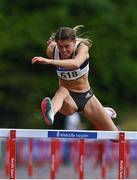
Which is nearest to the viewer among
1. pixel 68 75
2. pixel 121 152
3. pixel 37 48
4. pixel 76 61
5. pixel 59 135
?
pixel 59 135

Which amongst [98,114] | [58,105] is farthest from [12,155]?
[98,114]

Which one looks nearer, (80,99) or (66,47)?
(66,47)

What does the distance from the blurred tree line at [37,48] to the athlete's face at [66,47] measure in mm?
17287

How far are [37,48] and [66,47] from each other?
17374mm

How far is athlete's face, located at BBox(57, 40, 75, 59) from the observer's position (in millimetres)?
11875

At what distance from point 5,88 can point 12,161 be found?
18.9 meters

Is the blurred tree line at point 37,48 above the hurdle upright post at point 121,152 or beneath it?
above

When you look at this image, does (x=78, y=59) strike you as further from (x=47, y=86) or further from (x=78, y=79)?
(x=47, y=86)

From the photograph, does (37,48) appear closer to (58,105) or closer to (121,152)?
(58,105)

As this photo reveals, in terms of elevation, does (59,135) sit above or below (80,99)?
below

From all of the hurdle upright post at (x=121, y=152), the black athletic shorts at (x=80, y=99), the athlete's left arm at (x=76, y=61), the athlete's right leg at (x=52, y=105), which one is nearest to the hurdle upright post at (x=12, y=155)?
the athlete's right leg at (x=52, y=105)

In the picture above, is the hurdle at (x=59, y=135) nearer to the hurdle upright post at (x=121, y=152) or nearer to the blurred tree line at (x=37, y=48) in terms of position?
the hurdle upright post at (x=121, y=152)

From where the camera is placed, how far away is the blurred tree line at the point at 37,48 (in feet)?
97.5

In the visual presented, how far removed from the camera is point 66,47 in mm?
11930
